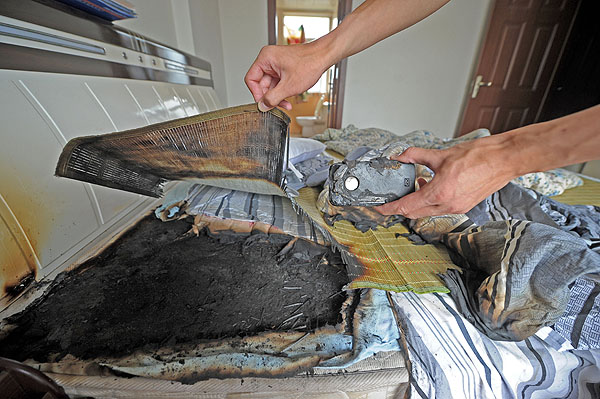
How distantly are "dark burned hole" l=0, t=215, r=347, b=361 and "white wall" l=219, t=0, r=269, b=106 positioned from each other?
301 cm

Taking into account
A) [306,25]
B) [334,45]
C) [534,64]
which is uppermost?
[306,25]

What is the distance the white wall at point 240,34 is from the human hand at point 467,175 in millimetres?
3153

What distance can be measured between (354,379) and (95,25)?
137 centimetres

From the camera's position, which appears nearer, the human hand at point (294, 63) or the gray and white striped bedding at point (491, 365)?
the gray and white striped bedding at point (491, 365)

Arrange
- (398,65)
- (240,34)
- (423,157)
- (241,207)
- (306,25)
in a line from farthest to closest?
1. (306,25)
2. (398,65)
3. (240,34)
4. (241,207)
5. (423,157)

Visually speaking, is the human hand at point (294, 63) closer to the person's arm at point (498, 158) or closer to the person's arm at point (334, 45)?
the person's arm at point (334, 45)

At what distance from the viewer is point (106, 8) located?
93 cm

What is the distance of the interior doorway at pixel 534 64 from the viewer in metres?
2.87

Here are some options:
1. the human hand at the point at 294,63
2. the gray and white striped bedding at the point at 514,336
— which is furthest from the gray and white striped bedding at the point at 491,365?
the human hand at the point at 294,63

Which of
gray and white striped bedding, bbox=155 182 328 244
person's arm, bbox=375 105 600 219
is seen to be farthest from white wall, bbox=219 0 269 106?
person's arm, bbox=375 105 600 219

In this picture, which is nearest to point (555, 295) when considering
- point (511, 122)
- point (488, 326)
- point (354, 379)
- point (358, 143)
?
point (488, 326)

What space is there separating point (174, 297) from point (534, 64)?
4564 millimetres

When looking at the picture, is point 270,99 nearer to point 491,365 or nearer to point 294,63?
point 294,63

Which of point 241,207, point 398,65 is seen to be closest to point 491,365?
point 241,207
